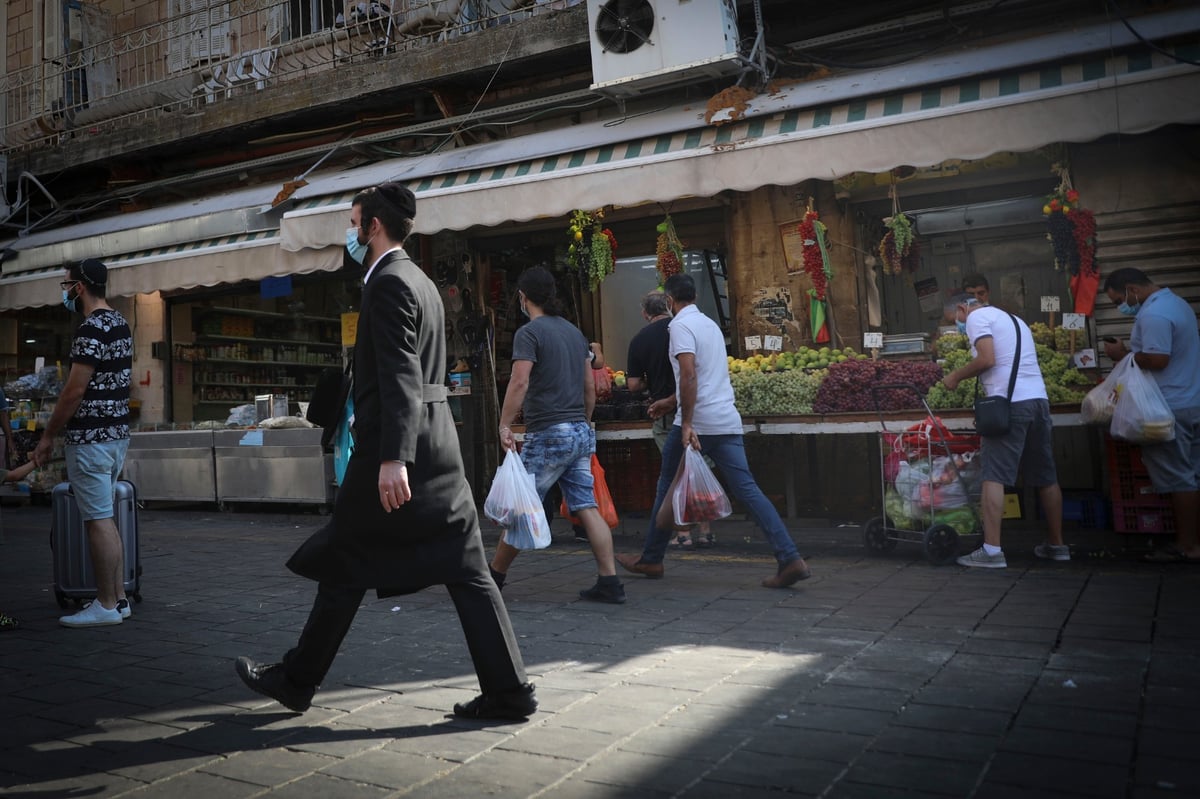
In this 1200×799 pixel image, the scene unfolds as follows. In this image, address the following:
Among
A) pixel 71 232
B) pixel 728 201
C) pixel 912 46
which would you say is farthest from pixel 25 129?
pixel 912 46

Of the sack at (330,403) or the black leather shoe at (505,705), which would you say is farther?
the sack at (330,403)

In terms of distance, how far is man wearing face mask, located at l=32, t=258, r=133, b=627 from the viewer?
5.25 meters

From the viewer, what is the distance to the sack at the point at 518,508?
515 centimetres

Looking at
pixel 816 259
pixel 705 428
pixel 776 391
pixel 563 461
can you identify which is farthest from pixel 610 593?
pixel 816 259

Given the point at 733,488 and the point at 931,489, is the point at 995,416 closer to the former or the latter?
the point at 931,489

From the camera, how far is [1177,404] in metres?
6.29

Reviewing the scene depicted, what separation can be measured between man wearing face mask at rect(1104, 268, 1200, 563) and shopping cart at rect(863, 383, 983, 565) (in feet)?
3.78

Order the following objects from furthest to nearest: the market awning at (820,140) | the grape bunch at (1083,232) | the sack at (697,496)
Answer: the grape bunch at (1083,232) < the market awning at (820,140) < the sack at (697,496)

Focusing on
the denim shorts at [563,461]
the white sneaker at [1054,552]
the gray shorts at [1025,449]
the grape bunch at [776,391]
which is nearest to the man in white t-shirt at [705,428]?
the denim shorts at [563,461]

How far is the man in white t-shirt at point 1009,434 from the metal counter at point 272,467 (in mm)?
7505

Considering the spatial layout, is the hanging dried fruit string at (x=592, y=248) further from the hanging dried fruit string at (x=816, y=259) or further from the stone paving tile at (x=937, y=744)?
the stone paving tile at (x=937, y=744)

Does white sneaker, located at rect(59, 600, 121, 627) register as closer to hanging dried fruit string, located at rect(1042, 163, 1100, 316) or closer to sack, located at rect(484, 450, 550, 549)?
sack, located at rect(484, 450, 550, 549)

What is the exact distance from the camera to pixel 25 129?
648 inches

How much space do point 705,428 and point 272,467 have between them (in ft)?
24.0
